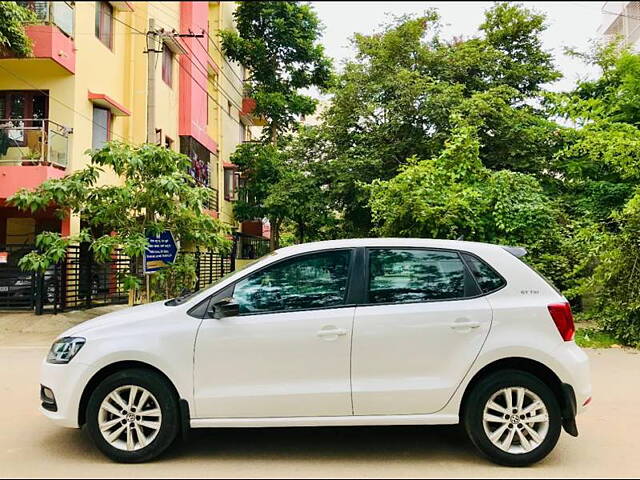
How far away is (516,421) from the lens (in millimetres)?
4047

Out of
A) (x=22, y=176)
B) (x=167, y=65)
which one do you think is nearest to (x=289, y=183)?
(x=167, y=65)

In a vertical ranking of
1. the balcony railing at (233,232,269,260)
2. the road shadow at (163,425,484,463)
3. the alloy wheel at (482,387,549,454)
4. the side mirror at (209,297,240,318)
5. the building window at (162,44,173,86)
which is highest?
the building window at (162,44,173,86)

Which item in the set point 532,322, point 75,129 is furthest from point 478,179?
point 75,129

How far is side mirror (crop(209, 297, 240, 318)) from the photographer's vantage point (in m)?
4.13

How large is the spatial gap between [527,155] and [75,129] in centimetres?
1353

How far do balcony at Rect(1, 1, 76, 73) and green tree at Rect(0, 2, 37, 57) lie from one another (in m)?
0.28

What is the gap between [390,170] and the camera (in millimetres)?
17984

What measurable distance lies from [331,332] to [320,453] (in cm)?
107

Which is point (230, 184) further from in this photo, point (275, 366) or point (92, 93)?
point (275, 366)

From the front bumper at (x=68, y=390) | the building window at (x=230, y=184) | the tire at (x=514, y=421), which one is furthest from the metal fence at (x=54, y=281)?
the building window at (x=230, y=184)

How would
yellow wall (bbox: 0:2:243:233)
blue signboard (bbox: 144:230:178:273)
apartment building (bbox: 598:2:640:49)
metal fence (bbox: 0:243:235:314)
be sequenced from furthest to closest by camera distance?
apartment building (bbox: 598:2:640:49), yellow wall (bbox: 0:2:243:233), metal fence (bbox: 0:243:235:314), blue signboard (bbox: 144:230:178:273)

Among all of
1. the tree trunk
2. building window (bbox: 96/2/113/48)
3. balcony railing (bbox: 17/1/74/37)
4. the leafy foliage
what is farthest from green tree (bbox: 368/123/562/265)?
the leafy foliage

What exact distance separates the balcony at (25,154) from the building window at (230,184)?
1363 cm

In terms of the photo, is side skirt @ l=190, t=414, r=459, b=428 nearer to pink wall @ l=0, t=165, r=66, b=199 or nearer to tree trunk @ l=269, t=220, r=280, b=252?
pink wall @ l=0, t=165, r=66, b=199
